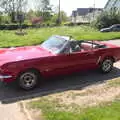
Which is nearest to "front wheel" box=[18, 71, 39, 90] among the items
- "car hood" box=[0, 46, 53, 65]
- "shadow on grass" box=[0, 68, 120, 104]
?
"shadow on grass" box=[0, 68, 120, 104]

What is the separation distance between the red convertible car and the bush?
2896 cm

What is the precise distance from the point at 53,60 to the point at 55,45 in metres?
0.80

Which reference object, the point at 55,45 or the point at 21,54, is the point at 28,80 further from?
the point at 55,45

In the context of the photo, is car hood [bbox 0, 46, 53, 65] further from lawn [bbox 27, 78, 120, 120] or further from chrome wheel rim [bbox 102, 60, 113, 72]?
chrome wheel rim [bbox 102, 60, 113, 72]

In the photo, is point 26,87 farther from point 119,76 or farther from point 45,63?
point 119,76

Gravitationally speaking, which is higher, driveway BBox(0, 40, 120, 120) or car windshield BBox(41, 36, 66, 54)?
car windshield BBox(41, 36, 66, 54)

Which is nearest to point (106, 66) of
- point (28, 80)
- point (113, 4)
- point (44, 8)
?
point (28, 80)

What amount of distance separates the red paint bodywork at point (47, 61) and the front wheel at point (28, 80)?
154 millimetres

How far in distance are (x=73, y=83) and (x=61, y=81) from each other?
39 centimetres

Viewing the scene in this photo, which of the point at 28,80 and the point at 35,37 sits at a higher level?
the point at 28,80

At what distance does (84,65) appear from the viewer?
8008 millimetres

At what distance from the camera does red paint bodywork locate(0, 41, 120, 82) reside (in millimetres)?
6637

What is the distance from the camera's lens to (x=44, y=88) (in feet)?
23.8

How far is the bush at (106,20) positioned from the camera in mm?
37219
